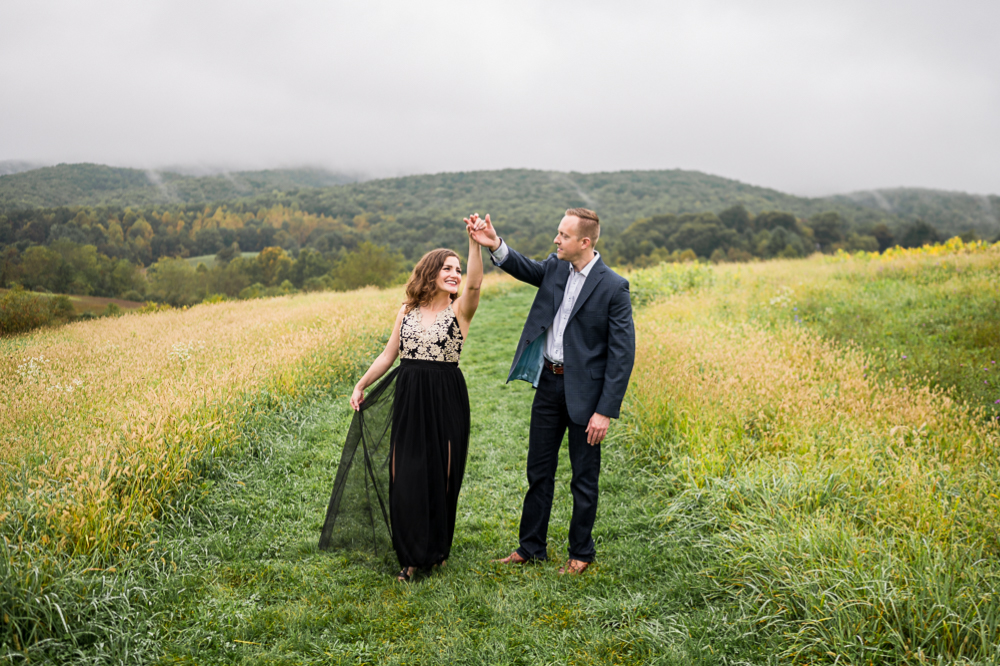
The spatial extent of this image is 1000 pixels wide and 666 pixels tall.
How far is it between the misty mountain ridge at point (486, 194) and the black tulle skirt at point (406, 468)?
5.62 m

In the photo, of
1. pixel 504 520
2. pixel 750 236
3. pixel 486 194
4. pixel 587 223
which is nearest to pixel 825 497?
pixel 504 520

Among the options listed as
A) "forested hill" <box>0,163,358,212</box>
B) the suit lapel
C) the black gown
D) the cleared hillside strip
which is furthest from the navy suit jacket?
"forested hill" <box>0,163,358,212</box>

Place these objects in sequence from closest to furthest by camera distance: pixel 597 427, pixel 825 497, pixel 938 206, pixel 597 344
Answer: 1. pixel 597 427
2. pixel 597 344
3. pixel 825 497
4. pixel 938 206

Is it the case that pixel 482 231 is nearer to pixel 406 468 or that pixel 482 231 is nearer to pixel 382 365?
pixel 382 365

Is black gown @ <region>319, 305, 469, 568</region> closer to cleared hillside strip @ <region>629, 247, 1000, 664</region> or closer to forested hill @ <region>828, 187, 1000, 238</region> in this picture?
cleared hillside strip @ <region>629, 247, 1000, 664</region>

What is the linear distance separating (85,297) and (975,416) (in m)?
10.0

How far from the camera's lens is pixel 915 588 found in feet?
8.77

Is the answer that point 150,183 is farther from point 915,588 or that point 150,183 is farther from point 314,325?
point 915,588

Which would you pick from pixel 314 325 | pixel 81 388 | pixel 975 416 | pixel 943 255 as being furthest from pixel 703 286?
pixel 81 388

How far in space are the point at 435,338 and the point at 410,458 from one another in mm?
840

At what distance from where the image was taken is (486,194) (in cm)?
6081

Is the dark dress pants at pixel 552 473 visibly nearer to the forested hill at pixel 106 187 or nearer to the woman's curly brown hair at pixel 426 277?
the woman's curly brown hair at pixel 426 277

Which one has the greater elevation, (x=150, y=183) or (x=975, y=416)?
(x=150, y=183)

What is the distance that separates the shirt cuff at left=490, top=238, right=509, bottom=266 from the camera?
3389 mm
